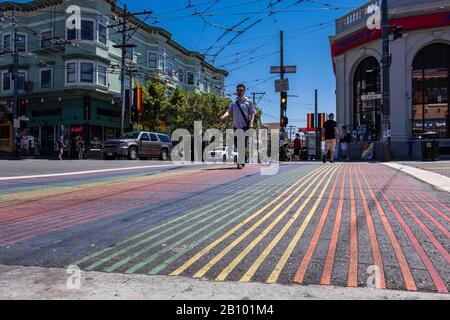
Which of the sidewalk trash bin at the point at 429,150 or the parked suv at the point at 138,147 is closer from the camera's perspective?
the sidewalk trash bin at the point at 429,150

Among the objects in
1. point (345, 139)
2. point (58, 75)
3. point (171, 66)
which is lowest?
point (345, 139)

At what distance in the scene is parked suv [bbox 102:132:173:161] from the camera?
65.0ft

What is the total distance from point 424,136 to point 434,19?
6.36 meters

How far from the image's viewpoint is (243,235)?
9.43 ft

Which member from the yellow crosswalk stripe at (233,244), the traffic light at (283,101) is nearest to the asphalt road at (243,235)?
the yellow crosswalk stripe at (233,244)

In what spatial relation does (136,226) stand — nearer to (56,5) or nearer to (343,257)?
(343,257)

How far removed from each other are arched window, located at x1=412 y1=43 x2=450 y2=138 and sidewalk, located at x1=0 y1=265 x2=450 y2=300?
21827 mm

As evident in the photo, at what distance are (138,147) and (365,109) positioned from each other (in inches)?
564

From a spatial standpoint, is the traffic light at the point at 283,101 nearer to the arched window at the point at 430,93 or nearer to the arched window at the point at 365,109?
the arched window at the point at 365,109

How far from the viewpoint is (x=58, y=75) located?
100ft

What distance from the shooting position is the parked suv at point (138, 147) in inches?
779

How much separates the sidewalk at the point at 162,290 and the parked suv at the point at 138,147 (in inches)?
720
